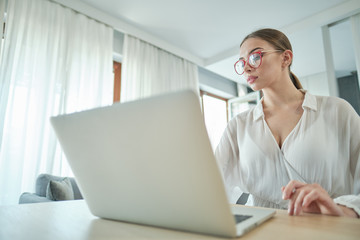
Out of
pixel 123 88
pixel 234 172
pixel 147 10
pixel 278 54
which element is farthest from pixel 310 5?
pixel 234 172

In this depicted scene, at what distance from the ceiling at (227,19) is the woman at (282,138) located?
2.14 m

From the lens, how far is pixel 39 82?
2.50 meters

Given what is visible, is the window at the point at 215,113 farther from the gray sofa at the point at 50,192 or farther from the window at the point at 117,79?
the gray sofa at the point at 50,192

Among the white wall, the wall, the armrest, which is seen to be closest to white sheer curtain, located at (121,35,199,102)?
the wall

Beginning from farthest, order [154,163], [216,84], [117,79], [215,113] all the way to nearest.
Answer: [215,113] → [216,84] → [117,79] → [154,163]

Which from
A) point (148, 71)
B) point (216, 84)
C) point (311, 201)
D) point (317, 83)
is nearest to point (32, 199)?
point (311, 201)

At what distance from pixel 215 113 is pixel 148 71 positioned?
2.39 meters

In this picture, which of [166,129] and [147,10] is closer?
[166,129]

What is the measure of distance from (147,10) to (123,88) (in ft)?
3.57

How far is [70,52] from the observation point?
2785 mm

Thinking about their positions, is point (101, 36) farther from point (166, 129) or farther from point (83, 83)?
point (166, 129)

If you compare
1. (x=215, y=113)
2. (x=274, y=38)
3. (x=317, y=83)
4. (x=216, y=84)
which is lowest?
(x=274, y=38)

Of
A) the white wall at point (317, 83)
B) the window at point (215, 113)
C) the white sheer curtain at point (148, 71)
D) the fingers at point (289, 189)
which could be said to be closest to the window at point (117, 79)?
the white sheer curtain at point (148, 71)

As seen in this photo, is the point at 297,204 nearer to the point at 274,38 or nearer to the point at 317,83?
the point at 274,38
